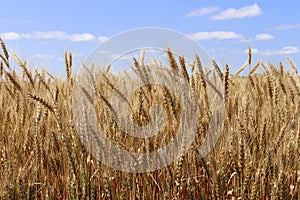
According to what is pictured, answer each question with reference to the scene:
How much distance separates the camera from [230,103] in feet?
6.55

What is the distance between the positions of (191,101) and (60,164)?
57cm

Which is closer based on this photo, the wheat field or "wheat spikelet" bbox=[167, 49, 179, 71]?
the wheat field

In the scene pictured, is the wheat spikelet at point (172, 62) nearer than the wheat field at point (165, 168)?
No

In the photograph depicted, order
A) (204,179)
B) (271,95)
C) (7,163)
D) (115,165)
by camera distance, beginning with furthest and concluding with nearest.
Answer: (271,95) < (204,179) < (115,165) < (7,163)

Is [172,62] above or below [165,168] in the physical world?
above

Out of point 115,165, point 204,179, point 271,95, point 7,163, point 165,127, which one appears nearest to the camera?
point 7,163

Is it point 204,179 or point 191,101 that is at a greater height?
point 191,101

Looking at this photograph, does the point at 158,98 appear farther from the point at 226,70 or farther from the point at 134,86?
the point at 226,70

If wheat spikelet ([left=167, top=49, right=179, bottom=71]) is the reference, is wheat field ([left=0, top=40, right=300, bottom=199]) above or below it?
below

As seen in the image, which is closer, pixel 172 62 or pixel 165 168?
pixel 165 168

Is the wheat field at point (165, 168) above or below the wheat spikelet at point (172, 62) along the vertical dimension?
below

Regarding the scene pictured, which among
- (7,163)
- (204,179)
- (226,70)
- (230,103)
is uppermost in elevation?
(226,70)

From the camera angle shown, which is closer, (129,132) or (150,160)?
(150,160)

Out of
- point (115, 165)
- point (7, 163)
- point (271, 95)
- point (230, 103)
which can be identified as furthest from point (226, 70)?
point (7, 163)
